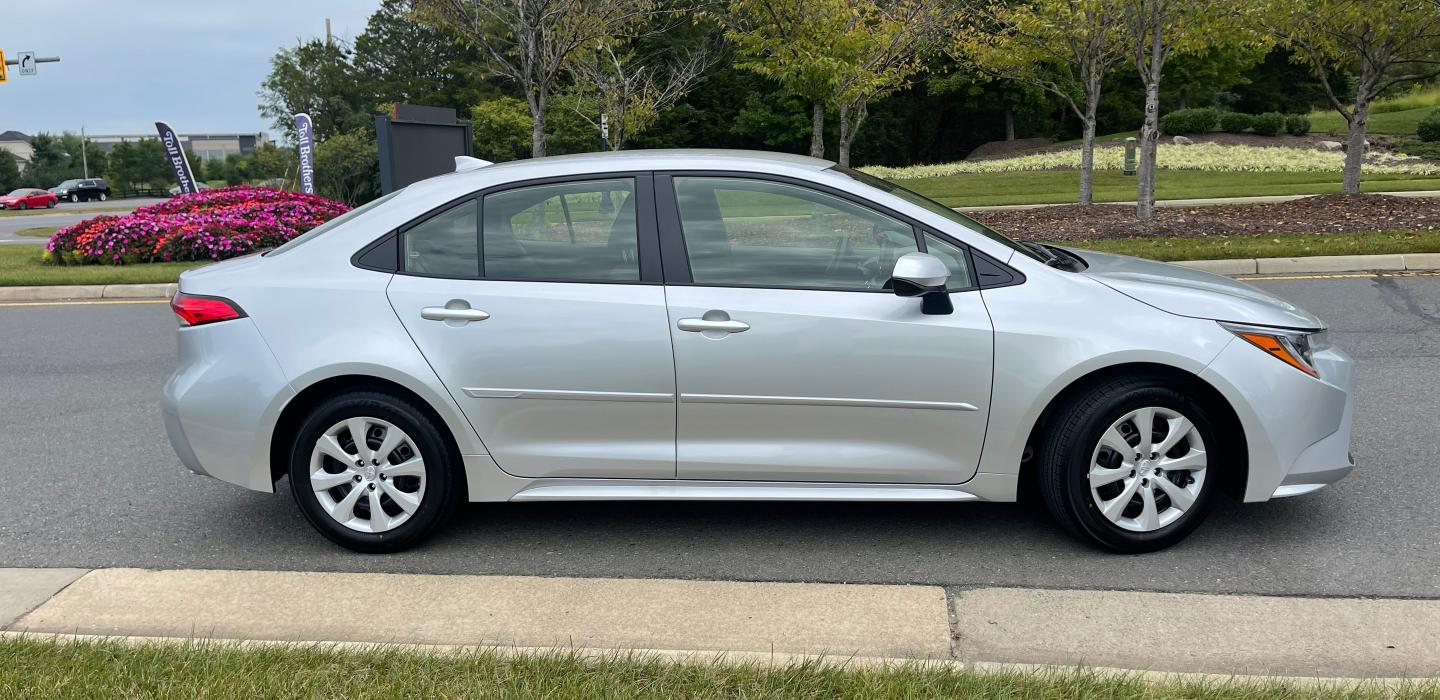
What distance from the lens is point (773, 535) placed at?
449 centimetres

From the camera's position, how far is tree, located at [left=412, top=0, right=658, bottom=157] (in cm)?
1608

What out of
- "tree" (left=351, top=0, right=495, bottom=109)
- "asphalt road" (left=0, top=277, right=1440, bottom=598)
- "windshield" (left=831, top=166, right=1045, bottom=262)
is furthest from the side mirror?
"tree" (left=351, top=0, right=495, bottom=109)

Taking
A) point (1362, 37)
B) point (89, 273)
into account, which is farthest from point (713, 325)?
point (1362, 37)

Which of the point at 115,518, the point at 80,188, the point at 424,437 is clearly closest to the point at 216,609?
the point at 424,437

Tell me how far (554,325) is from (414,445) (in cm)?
73

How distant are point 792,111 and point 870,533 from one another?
155ft

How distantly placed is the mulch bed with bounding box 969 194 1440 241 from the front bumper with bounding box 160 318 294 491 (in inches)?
458

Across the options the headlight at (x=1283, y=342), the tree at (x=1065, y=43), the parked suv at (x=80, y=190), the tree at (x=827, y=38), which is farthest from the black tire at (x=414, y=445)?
the parked suv at (x=80, y=190)

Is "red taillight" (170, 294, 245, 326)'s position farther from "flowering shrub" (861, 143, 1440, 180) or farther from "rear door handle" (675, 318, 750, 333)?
"flowering shrub" (861, 143, 1440, 180)

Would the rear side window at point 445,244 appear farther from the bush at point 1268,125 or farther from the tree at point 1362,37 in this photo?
the bush at point 1268,125

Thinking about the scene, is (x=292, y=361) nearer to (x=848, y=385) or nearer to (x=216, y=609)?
(x=216, y=609)

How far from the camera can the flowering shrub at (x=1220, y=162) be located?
26922 millimetres

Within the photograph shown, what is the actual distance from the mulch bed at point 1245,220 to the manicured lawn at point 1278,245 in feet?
2.01

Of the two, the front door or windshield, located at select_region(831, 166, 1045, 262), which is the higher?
windshield, located at select_region(831, 166, 1045, 262)
